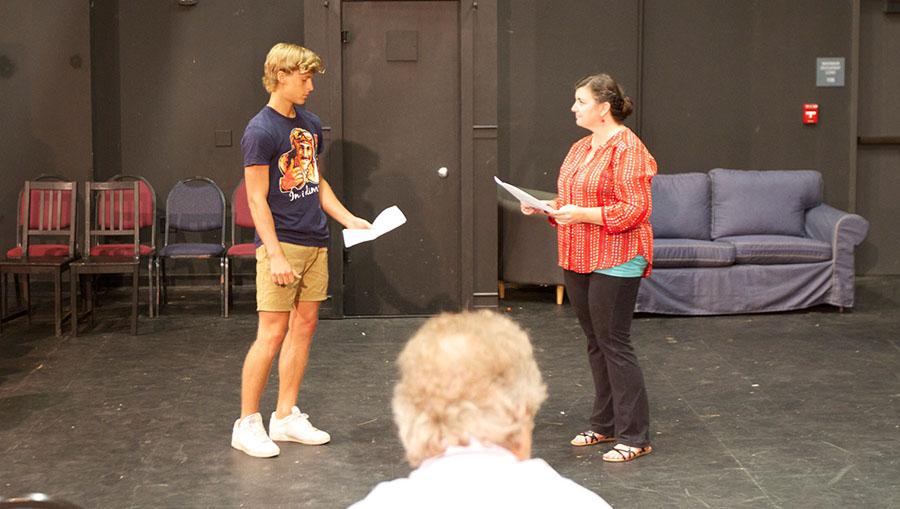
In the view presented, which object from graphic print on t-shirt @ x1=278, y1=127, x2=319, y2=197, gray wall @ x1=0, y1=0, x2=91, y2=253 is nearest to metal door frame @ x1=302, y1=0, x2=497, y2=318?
gray wall @ x1=0, y1=0, x2=91, y2=253

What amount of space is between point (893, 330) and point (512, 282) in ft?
8.38

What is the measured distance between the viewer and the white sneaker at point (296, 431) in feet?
16.5

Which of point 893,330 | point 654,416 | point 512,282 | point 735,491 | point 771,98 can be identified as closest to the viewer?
point 735,491

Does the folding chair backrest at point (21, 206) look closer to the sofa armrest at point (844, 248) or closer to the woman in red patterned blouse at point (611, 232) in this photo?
the woman in red patterned blouse at point (611, 232)

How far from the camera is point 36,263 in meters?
7.51

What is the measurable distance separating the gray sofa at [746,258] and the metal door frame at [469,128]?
1070 millimetres

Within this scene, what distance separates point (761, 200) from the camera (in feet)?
27.2

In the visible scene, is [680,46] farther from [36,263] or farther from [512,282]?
[36,263]

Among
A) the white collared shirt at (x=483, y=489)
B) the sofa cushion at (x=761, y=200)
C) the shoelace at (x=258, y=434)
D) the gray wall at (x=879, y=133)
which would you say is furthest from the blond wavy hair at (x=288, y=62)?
the gray wall at (x=879, y=133)

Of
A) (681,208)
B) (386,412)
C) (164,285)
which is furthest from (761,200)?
(164,285)

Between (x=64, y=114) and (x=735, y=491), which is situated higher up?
(x=64, y=114)

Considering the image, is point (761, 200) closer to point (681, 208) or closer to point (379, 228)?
point (681, 208)

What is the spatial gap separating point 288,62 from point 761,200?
4525mm

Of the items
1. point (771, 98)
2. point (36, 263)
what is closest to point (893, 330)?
point (771, 98)
